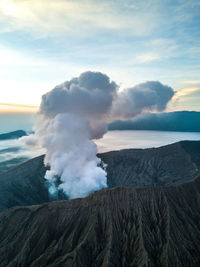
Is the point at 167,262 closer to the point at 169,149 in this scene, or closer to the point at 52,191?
the point at 52,191

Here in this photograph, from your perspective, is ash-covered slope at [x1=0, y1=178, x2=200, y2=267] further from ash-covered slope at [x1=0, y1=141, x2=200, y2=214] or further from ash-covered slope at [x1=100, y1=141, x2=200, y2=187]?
ash-covered slope at [x1=100, y1=141, x2=200, y2=187]

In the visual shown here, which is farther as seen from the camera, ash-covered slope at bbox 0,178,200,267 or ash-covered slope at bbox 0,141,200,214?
ash-covered slope at bbox 0,141,200,214

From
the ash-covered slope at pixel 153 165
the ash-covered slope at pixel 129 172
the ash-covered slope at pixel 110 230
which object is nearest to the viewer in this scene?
the ash-covered slope at pixel 110 230

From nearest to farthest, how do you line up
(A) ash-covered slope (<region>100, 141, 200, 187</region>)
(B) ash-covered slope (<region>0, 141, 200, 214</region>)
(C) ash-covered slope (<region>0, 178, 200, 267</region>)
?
(C) ash-covered slope (<region>0, 178, 200, 267</region>) → (B) ash-covered slope (<region>0, 141, 200, 214</region>) → (A) ash-covered slope (<region>100, 141, 200, 187</region>)

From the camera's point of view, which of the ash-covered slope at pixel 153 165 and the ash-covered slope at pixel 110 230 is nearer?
the ash-covered slope at pixel 110 230

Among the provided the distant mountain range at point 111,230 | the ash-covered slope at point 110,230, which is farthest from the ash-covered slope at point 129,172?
the ash-covered slope at point 110,230

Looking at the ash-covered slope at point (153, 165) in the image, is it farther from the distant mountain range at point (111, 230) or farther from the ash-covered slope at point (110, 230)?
the ash-covered slope at point (110, 230)

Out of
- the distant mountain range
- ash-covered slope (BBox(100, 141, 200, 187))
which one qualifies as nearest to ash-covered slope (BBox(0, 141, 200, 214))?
ash-covered slope (BBox(100, 141, 200, 187))
